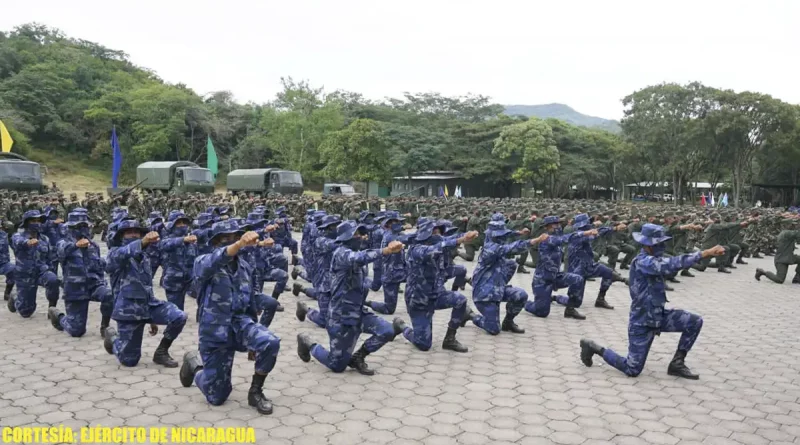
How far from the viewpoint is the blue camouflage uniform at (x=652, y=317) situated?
663 centimetres

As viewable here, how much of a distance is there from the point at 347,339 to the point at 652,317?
3250 millimetres

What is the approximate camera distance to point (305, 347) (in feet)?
22.5

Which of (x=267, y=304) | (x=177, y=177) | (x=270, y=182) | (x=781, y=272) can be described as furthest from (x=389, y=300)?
(x=177, y=177)

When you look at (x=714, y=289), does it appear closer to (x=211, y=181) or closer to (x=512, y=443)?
(x=512, y=443)

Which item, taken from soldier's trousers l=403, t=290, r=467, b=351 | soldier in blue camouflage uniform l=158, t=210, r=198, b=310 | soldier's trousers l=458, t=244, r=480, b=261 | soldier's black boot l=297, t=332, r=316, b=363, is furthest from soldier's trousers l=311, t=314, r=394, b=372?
soldier's trousers l=458, t=244, r=480, b=261

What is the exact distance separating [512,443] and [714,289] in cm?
988

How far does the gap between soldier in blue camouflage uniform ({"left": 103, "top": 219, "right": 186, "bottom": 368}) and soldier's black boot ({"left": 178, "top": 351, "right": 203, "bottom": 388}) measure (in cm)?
77

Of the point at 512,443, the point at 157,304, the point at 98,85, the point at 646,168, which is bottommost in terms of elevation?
the point at 512,443

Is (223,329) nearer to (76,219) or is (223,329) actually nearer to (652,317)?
(76,219)

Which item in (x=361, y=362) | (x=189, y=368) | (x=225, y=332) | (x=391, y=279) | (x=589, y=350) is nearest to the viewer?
(x=225, y=332)

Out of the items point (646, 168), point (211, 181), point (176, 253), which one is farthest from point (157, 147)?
point (176, 253)

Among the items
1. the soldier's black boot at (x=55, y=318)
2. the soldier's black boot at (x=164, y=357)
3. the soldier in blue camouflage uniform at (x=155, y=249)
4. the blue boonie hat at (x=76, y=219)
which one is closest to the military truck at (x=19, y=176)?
the soldier in blue camouflage uniform at (x=155, y=249)

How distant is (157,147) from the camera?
49062mm

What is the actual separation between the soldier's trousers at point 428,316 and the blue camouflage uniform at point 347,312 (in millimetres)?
1222
